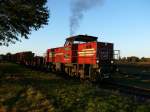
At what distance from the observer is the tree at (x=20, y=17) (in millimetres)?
30250

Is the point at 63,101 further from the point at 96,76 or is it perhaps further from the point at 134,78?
the point at 134,78

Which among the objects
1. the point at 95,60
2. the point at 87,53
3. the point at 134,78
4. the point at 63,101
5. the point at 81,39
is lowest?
the point at 63,101

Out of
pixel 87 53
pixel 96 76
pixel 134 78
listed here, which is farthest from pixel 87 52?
pixel 134 78

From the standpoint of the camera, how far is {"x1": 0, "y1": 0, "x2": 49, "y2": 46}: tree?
99.2 feet

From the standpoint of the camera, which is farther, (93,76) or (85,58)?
(85,58)

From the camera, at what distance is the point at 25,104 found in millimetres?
16141

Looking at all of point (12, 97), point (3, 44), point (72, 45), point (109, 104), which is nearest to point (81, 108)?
point (109, 104)

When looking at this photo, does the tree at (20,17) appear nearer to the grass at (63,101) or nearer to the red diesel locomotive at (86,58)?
the red diesel locomotive at (86,58)

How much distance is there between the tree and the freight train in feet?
11.9

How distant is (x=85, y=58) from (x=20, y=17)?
8.02 metres

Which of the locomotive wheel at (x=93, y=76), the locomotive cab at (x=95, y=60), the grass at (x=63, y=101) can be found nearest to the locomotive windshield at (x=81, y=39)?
the locomotive cab at (x=95, y=60)

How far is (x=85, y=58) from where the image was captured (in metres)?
27.0

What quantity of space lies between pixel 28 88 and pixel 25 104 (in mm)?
3112

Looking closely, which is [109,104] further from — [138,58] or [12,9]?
[138,58]
